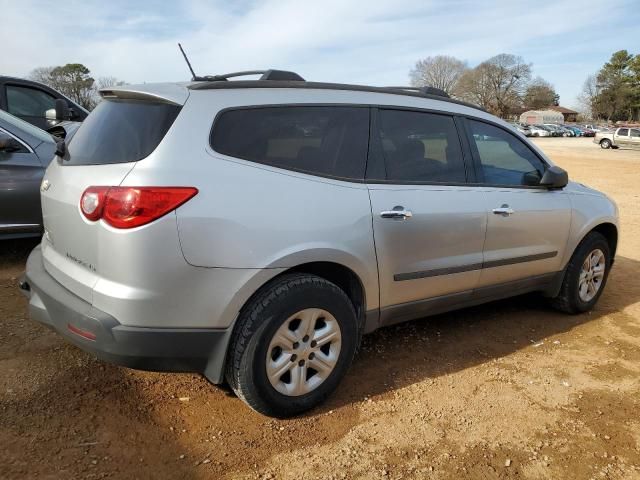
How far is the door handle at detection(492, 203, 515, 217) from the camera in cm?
364

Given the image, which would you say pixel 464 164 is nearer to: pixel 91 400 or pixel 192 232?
pixel 192 232

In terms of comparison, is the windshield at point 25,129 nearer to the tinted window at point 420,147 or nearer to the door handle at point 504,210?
the tinted window at point 420,147

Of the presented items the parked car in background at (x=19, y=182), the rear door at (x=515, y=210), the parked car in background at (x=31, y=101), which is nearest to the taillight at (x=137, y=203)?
the rear door at (x=515, y=210)

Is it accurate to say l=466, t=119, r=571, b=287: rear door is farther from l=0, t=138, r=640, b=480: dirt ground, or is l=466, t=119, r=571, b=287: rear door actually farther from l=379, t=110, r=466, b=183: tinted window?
l=0, t=138, r=640, b=480: dirt ground

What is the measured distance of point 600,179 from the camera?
52.5 feet

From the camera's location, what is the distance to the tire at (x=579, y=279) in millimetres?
4426

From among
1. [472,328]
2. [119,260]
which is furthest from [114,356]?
[472,328]

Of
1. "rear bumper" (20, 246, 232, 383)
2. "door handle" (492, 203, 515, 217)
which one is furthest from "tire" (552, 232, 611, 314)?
"rear bumper" (20, 246, 232, 383)

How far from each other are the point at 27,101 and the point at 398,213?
6.98 meters

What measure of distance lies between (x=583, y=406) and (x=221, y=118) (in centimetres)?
259

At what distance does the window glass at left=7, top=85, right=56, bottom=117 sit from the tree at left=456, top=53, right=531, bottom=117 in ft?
319

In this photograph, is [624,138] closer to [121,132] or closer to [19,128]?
[19,128]

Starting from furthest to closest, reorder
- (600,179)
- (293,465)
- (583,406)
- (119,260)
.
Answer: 1. (600,179)
2. (583,406)
3. (293,465)
4. (119,260)

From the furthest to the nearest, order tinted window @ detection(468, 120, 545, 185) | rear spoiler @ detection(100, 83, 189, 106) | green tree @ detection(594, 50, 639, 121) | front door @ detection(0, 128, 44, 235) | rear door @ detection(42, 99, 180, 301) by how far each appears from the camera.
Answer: green tree @ detection(594, 50, 639, 121), front door @ detection(0, 128, 44, 235), tinted window @ detection(468, 120, 545, 185), rear spoiler @ detection(100, 83, 189, 106), rear door @ detection(42, 99, 180, 301)
